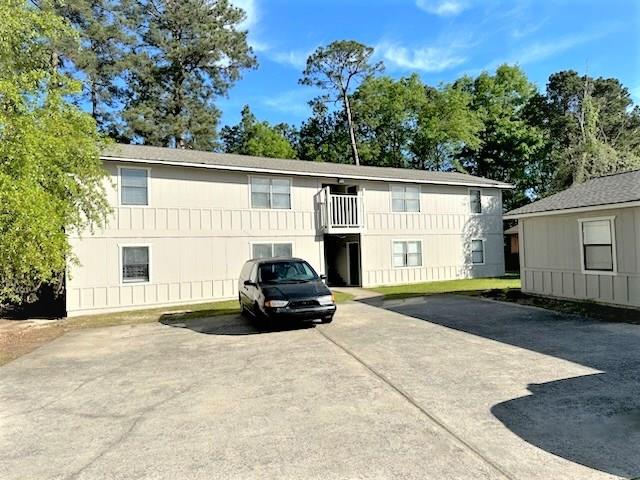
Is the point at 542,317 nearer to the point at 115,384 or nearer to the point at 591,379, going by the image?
the point at 591,379

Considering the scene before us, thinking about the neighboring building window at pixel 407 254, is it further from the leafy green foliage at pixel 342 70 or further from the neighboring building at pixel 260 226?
the leafy green foliage at pixel 342 70

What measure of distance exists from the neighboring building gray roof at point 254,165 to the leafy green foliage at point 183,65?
1515 centimetres

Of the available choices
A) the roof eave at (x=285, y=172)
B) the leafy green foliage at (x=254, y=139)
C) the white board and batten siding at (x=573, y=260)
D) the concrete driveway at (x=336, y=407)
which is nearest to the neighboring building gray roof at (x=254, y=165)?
the roof eave at (x=285, y=172)

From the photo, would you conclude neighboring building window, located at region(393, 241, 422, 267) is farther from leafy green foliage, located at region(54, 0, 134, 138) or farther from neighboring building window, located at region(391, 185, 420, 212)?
leafy green foliage, located at region(54, 0, 134, 138)

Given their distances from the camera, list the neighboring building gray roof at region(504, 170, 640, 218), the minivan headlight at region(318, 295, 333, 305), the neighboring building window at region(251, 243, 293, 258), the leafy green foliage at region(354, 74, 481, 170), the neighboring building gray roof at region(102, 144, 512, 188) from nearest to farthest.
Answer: the minivan headlight at region(318, 295, 333, 305)
the neighboring building gray roof at region(504, 170, 640, 218)
the neighboring building gray roof at region(102, 144, 512, 188)
the neighboring building window at region(251, 243, 293, 258)
the leafy green foliage at region(354, 74, 481, 170)

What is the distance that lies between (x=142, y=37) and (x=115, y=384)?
33060 mm

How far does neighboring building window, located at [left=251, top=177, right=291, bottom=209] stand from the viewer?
17719 millimetres

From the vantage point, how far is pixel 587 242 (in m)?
12.4

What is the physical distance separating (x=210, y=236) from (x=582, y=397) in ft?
45.2

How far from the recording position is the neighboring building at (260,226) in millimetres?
15094

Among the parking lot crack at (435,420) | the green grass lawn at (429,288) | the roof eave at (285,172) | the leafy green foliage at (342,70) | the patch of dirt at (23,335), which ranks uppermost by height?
the leafy green foliage at (342,70)

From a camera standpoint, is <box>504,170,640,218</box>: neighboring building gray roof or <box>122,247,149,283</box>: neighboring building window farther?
<box>122,247,149,283</box>: neighboring building window

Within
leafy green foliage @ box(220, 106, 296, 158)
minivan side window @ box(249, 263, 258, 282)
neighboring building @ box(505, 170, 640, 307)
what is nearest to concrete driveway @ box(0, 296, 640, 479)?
minivan side window @ box(249, 263, 258, 282)

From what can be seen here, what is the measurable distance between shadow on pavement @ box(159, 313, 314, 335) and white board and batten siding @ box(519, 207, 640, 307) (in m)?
8.04
